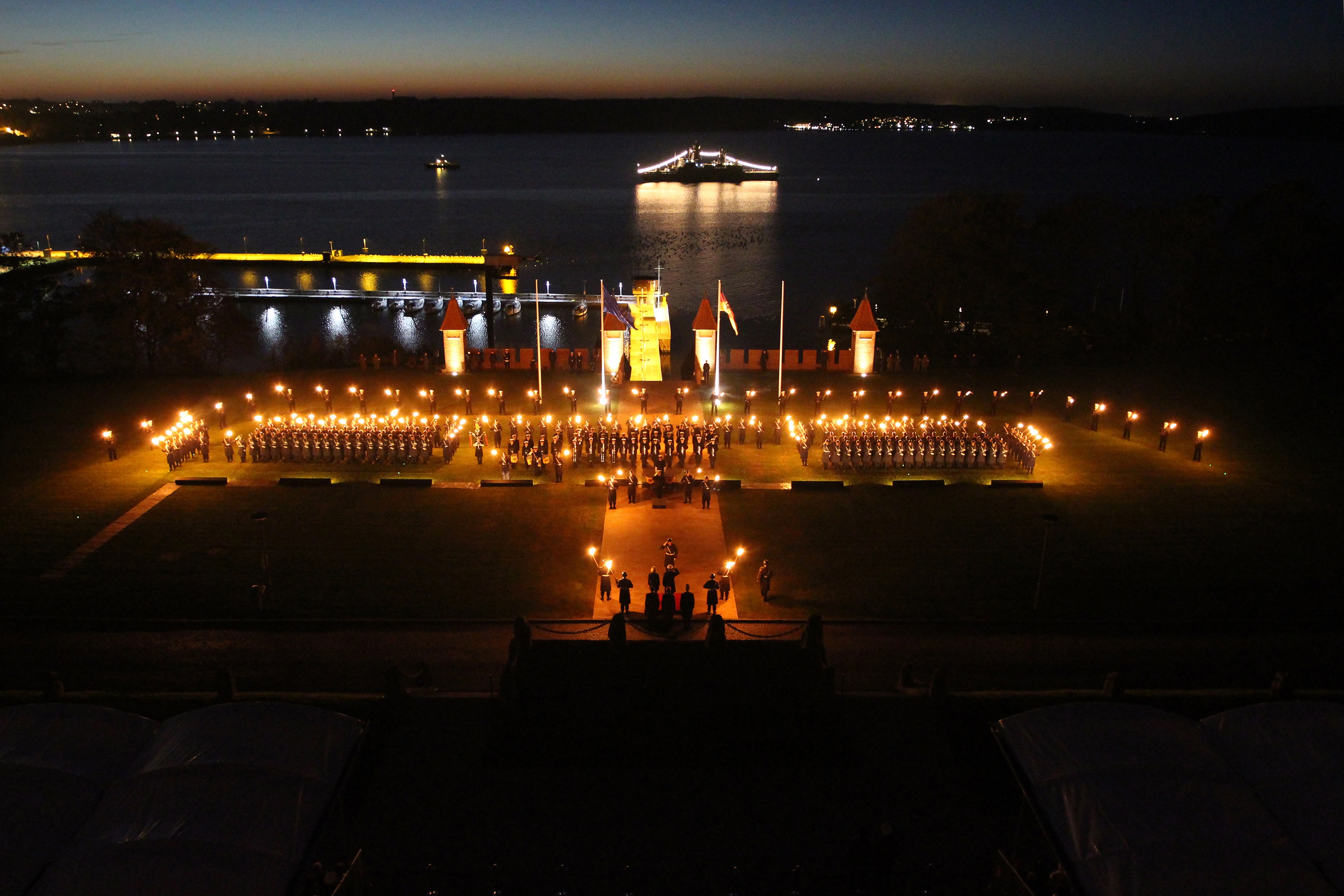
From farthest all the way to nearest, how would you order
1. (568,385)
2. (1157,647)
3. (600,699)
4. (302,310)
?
(302,310), (568,385), (1157,647), (600,699)

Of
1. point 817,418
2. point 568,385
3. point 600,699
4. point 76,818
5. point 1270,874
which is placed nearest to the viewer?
point 1270,874

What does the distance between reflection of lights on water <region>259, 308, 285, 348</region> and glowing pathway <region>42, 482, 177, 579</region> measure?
36385 mm

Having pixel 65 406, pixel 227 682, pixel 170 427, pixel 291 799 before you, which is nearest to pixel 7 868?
pixel 291 799

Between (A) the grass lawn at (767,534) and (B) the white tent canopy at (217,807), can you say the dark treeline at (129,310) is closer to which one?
(A) the grass lawn at (767,534)

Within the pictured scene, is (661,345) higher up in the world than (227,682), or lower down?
higher up

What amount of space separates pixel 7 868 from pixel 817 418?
73.8 feet

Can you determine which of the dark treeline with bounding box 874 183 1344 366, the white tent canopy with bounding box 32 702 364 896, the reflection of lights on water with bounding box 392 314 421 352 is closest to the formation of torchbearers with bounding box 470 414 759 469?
the white tent canopy with bounding box 32 702 364 896

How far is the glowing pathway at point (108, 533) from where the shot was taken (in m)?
17.4

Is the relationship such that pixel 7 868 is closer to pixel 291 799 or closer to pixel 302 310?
pixel 291 799

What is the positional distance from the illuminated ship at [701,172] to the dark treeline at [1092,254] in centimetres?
12535

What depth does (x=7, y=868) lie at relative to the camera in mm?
8383

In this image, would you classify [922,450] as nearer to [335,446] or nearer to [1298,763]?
[1298,763]

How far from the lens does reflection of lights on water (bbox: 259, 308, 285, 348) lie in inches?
2229

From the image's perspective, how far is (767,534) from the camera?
19031 millimetres
